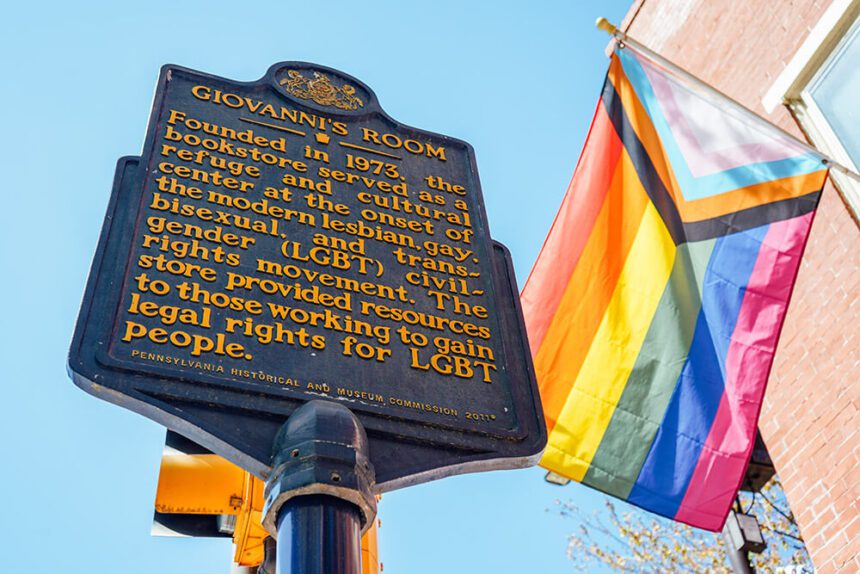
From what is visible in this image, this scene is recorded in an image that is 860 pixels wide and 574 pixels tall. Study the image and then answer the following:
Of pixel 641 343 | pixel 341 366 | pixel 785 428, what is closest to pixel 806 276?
pixel 785 428

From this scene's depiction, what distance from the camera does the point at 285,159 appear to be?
5039 mm

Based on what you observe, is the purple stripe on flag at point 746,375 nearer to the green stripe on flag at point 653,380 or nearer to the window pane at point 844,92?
the green stripe on flag at point 653,380

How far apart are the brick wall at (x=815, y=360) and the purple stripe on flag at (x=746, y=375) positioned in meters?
1.90

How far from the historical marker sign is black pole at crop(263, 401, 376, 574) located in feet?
0.57

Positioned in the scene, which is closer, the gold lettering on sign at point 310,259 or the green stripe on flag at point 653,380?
the gold lettering on sign at point 310,259

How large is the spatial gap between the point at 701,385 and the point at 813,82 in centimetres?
355

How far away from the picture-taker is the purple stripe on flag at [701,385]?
16.4 ft

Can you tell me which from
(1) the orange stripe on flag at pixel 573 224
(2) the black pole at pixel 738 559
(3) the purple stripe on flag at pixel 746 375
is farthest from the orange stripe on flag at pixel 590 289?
(2) the black pole at pixel 738 559

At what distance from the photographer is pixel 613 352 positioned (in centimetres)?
563

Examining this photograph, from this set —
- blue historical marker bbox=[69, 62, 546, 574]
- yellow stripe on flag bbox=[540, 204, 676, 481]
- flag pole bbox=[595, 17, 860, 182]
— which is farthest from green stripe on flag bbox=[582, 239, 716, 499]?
blue historical marker bbox=[69, 62, 546, 574]

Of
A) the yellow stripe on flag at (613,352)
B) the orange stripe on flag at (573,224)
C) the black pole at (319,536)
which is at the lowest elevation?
the black pole at (319,536)

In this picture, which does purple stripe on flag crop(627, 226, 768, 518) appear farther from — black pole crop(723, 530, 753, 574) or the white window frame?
black pole crop(723, 530, 753, 574)

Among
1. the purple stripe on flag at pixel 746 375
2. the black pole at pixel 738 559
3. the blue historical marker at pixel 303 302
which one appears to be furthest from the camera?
the black pole at pixel 738 559

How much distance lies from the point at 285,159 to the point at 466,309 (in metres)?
1.43
